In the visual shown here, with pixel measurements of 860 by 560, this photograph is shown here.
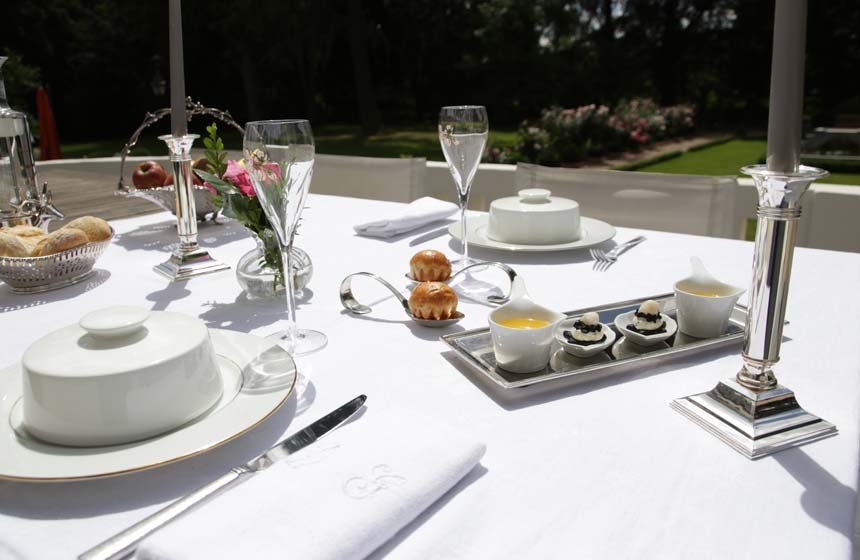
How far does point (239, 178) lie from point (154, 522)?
2.69 feet

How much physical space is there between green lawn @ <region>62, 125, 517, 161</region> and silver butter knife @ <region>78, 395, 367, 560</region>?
10464 millimetres

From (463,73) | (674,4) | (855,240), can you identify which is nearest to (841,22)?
(674,4)

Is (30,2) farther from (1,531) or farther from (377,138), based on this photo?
(1,531)

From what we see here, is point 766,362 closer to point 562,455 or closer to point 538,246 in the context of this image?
point 562,455

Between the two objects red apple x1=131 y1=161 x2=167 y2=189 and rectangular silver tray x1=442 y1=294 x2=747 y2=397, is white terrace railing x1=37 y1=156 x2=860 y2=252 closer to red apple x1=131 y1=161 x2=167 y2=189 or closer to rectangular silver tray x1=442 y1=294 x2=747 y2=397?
red apple x1=131 y1=161 x2=167 y2=189

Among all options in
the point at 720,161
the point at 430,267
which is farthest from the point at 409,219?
the point at 720,161

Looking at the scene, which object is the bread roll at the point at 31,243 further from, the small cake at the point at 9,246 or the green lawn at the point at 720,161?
the green lawn at the point at 720,161

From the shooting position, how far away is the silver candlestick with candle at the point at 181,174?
1.36 metres

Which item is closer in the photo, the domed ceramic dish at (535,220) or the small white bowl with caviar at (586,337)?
the small white bowl with caviar at (586,337)

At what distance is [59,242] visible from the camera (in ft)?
4.49

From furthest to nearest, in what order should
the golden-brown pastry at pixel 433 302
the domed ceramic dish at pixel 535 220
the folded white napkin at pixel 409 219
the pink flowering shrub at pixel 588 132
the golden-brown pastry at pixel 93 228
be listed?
the pink flowering shrub at pixel 588 132 → the folded white napkin at pixel 409 219 → the domed ceramic dish at pixel 535 220 → the golden-brown pastry at pixel 93 228 → the golden-brown pastry at pixel 433 302

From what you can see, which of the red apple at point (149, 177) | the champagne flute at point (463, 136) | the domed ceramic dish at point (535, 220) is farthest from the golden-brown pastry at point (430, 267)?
the red apple at point (149, 177)

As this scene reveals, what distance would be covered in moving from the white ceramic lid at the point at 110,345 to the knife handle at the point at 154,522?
0.15 meters

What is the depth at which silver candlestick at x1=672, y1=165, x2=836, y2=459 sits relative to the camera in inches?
27.2
